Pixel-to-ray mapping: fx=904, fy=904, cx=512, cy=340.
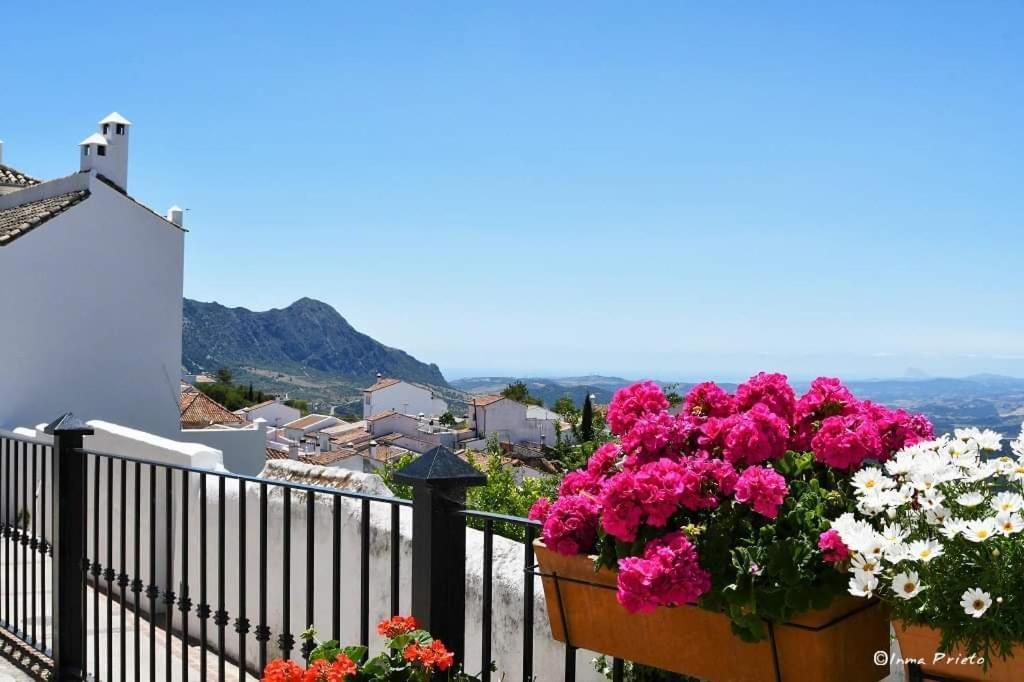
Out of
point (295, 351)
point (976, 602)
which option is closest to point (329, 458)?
point (976, 602)

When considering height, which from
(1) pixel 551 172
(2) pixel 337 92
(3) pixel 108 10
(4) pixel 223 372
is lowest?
(4) pixel 223 372

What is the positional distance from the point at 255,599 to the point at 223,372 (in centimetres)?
8459

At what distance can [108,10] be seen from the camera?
19188 mm

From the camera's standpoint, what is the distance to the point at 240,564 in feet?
10.1

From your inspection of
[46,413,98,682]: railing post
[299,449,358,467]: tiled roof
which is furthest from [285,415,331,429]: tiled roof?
[46,413,98,682]: railing post

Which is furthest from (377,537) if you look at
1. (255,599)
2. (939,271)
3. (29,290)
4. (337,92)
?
(939,271)

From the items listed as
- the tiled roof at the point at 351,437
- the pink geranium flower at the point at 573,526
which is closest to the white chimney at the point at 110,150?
the pink geranium flower at the point at 573,526

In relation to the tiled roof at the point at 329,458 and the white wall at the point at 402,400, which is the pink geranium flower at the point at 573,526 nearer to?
the tiled roof at the point at 329,458

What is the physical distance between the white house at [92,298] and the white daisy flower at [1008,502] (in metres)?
15.0

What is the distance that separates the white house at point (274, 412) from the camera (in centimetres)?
6350

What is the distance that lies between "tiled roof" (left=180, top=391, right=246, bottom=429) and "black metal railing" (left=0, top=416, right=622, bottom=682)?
76.6ft

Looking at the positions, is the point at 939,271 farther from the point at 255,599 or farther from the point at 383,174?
the point at 255,599

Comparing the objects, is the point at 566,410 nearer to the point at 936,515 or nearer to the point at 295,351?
the point at 936,515

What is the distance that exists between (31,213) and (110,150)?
7.44ft
